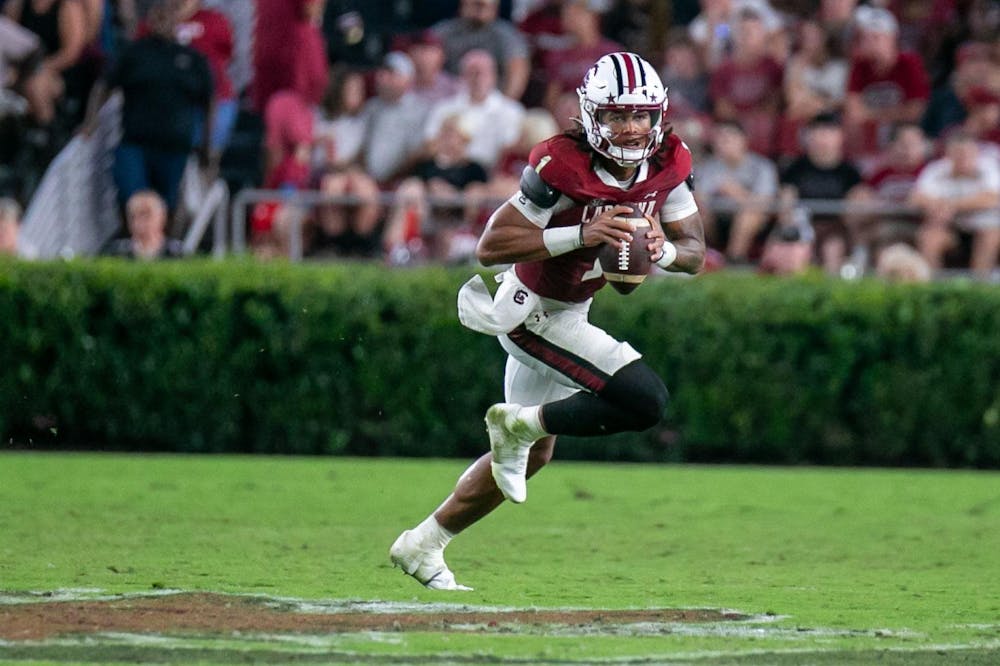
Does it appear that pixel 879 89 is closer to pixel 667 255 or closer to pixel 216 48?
pixel 216 48

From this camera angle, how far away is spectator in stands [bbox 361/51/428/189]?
15.2 metres

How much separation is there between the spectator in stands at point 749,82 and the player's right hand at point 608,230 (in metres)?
8.86

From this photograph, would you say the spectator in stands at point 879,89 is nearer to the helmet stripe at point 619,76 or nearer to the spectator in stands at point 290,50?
the spectator in stands at point 290,50

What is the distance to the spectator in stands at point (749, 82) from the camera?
15.3 m

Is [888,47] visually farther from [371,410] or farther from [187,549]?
[187,549]

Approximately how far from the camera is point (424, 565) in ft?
23.4

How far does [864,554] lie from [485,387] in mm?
4869

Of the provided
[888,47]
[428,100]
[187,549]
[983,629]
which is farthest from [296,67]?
[983,629]

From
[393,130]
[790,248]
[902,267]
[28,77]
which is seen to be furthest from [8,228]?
[902,267]

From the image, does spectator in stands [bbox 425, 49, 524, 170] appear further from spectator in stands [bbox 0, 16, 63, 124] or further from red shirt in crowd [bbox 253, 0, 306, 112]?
spectator in stands [bbox 0, 16, 63, 124]

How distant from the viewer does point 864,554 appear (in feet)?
28.3

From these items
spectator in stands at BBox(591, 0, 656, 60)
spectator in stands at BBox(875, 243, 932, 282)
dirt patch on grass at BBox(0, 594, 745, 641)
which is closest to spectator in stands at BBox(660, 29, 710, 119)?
spectator in stands at BBox(591, 0, 656, 60)

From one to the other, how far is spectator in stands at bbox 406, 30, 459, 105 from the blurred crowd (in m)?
0.02

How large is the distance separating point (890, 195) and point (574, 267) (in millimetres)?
7916
